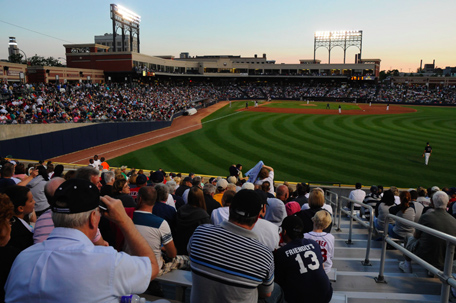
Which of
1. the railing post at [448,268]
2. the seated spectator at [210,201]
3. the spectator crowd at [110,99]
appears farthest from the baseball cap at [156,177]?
the spectator crowd at [110,99]

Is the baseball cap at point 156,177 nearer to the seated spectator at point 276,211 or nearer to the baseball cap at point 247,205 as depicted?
the seated spectator at point 276,211

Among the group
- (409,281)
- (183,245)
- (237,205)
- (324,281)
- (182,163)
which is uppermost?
(237,205)

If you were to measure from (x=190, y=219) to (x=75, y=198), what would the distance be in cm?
269

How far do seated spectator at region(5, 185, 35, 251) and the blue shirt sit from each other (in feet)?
6.51

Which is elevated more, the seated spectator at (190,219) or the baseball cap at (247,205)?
the baseball cap at (247,205)

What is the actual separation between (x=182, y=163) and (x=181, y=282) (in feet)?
65.2

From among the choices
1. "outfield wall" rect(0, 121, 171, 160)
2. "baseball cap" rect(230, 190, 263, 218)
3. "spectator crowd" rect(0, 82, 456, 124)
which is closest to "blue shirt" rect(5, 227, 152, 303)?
"baseball cap" rect(230, 190, 263, 218)

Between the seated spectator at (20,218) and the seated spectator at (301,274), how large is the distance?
307 centimetres

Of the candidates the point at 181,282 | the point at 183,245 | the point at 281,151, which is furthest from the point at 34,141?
the point at 181,282

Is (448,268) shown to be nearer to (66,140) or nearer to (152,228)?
(152,228)

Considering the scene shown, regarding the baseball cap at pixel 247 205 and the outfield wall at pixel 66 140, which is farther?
the outfield wall at pixel 66 140

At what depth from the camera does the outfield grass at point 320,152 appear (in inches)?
786

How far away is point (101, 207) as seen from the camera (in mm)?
2508

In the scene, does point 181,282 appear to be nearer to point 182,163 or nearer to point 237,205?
point 237,205
